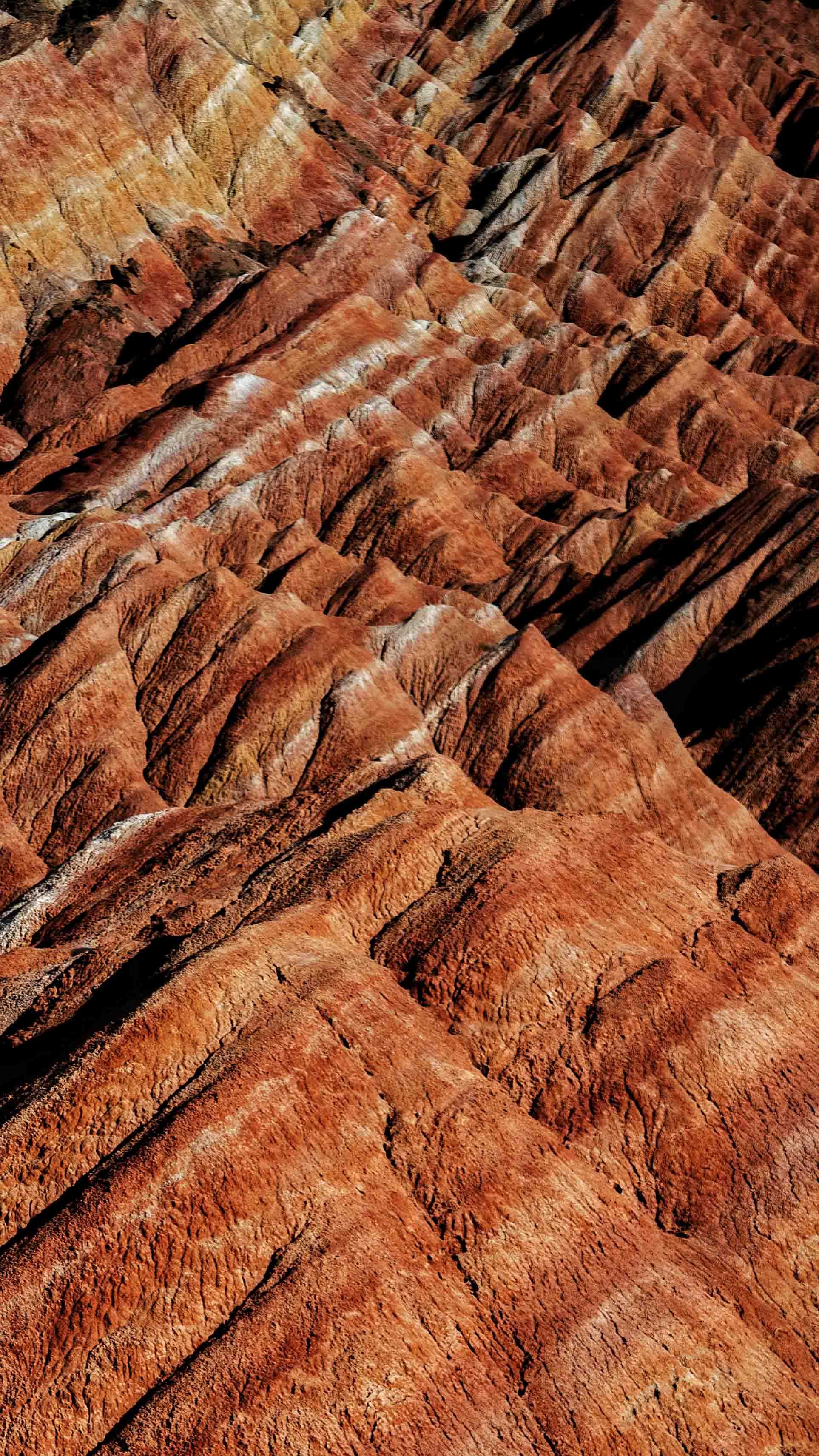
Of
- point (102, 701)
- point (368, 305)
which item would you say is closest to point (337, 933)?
point (102, 701)

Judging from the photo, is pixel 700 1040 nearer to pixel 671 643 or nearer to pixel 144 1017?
pixel 144 1017

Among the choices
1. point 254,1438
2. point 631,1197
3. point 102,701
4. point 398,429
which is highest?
point 398,429

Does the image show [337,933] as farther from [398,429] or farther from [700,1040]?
[398,429]

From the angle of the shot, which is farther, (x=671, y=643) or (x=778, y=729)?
(x=671, y=643)

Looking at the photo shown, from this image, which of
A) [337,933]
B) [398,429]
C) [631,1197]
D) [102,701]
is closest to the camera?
[631,1197]

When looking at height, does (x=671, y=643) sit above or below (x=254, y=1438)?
above

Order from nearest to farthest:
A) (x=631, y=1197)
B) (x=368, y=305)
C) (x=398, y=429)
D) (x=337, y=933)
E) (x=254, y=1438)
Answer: (x=254, y=1438) → (x=631, y=1197) → (x=337, y=933) → (x=398, y=429) → (x=368, y=305)
